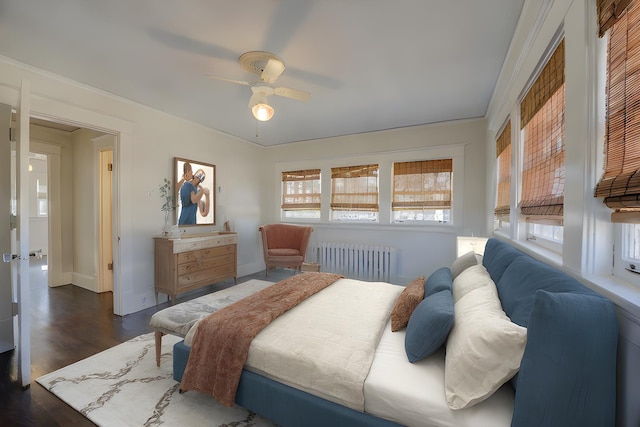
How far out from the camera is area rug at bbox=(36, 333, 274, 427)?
5.35ft

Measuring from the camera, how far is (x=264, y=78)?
2461 millimetres

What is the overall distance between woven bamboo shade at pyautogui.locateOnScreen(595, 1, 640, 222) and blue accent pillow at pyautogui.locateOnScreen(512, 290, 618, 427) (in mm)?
373

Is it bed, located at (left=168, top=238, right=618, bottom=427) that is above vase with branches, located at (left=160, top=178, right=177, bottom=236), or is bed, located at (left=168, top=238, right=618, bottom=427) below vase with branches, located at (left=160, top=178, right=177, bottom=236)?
below

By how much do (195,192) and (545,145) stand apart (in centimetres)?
418

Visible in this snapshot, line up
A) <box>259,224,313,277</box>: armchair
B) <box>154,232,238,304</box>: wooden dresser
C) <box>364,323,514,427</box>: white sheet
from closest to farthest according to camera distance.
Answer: <box>364,323,514,427</box>: white sheet
<box>154,232,238,304</box>: wooden dresser
<box>259,224,313,277</box>: armchair

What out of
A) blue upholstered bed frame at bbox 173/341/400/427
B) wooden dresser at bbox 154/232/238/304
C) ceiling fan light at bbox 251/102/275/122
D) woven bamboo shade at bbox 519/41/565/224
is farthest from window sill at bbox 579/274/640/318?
wooden dresser at bbox 154/232/238/304

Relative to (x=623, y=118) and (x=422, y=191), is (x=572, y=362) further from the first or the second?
(x=422, y=191)

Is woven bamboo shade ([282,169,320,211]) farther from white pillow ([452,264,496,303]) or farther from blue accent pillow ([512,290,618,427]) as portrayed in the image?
blue accent pillow ([512,290,618,427])

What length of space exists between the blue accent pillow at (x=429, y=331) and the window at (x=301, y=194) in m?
3.95

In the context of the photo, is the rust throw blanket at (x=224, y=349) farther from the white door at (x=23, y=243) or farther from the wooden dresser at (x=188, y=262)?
the wooden dresser at (x=188, y=262)

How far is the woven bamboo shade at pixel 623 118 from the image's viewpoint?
34.8 inches

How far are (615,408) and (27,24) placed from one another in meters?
3.88

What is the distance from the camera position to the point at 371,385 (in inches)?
48.0

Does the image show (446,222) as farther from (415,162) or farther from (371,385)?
(371,385)
